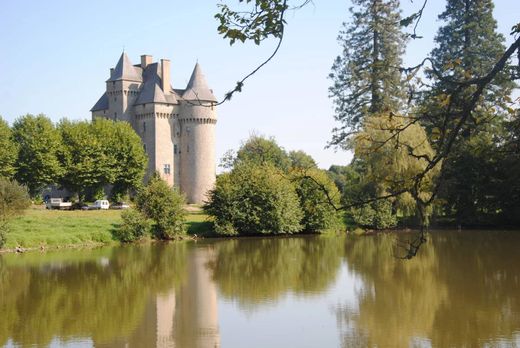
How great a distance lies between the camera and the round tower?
180 feet

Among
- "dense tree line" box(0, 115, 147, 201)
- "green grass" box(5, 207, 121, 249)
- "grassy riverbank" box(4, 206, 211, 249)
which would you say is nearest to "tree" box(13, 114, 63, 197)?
"dense tree line" box(0, 115, 147, 201)

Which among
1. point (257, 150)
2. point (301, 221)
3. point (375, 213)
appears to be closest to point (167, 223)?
point (301, 221)

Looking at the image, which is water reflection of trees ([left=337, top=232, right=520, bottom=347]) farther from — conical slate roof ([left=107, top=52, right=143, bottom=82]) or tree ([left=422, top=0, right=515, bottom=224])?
conical slate roof ([left=107, top=52, right=143, bottom=82])

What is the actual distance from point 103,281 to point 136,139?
30938 millimetres

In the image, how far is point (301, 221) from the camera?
128 ft

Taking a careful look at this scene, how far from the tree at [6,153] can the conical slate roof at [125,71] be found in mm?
14753

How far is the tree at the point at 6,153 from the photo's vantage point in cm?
4150

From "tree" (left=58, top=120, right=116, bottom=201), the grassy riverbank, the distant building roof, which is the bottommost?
the grassy riverbank

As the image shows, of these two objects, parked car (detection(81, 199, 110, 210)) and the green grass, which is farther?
parked car (detection(81, 199, 110, 210))

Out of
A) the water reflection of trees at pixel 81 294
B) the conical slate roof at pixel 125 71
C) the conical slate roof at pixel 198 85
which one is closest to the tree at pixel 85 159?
the conical slate roof at pixel 125 71

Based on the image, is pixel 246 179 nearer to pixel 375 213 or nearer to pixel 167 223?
pixel 167 223

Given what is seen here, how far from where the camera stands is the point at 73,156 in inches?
1797

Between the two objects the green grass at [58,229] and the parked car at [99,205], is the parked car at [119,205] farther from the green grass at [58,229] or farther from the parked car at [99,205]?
the green grass at [58,229]

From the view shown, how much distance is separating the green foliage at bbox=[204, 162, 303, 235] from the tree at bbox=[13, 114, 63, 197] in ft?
43.1
